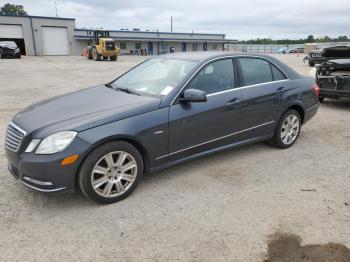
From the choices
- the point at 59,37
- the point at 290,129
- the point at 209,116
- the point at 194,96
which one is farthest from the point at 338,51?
the point at 59,37

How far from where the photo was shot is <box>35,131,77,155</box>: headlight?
3.12 meters

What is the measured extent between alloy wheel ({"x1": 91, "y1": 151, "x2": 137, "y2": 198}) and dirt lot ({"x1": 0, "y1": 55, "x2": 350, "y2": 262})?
0.17m

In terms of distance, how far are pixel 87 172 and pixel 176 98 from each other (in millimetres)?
1331

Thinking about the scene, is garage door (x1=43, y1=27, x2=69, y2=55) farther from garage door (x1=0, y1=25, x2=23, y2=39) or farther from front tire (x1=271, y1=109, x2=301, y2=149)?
front tire (x1=271, y1=109, x2=301, y2=149)

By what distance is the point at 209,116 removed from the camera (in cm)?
406

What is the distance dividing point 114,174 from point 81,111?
2.60 ft

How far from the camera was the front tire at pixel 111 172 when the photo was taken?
10.7ft

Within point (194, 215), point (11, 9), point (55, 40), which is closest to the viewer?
point (194, 215)

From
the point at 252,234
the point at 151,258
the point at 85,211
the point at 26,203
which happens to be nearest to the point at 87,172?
the point at 85,211

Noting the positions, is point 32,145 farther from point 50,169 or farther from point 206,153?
point 206,153

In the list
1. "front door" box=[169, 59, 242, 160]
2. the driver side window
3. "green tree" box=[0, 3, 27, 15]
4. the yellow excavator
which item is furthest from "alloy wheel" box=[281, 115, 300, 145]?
"green tree" box=[0, 3, 27, 15]

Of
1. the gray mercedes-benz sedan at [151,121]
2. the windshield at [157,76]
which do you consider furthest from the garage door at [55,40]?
the gray mercedes-benz sedan at [151,121]

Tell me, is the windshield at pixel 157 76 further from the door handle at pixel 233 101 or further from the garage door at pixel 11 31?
the garage door at pixel 11 31

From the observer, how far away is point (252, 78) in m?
4.65
